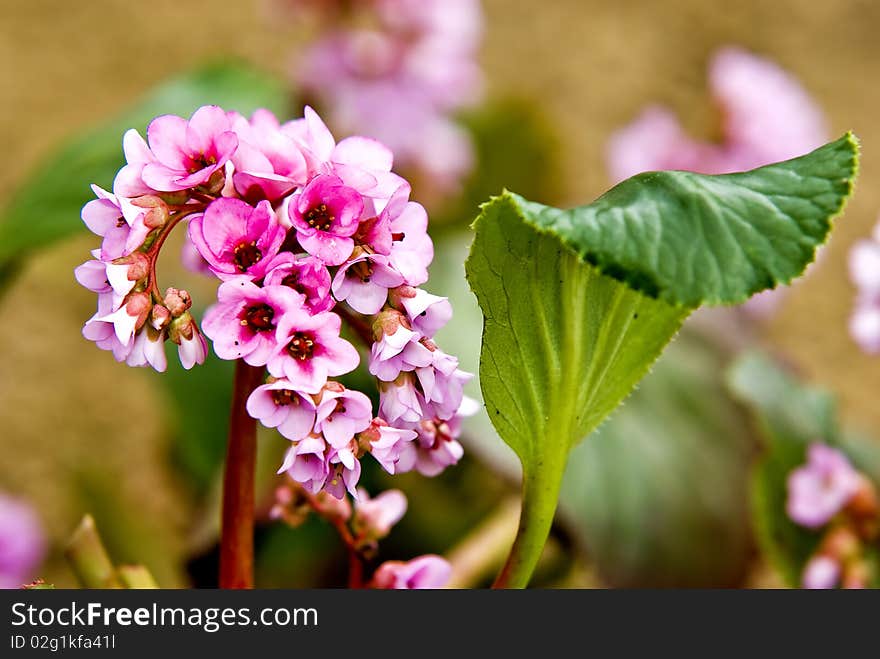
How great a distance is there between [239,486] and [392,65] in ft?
2.03

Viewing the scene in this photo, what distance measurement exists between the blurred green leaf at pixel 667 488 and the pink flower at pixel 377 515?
275mm

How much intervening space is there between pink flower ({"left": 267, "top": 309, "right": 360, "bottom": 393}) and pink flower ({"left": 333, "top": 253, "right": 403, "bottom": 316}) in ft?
0.04

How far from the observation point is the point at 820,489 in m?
0.65

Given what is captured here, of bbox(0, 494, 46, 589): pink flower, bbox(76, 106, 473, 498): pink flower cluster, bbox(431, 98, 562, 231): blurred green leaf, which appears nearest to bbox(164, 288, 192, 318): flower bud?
bbox(76, 106, 473, 498): pink flower cluster

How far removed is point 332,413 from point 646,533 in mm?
446

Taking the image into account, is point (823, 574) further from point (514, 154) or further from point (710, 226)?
point (514, 154)

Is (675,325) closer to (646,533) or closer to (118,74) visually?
(646,533)

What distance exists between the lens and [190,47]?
1350 millimetres

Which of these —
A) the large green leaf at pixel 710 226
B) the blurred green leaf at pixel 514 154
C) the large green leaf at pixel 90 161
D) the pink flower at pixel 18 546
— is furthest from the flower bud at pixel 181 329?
the blurred green leaf at pixel 514 154

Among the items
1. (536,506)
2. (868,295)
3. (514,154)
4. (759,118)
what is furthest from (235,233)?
(514,154)

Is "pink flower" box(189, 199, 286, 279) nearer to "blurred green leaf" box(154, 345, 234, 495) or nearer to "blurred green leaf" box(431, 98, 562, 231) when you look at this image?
"blurred green leaf" box(154, 345, 234, 495)

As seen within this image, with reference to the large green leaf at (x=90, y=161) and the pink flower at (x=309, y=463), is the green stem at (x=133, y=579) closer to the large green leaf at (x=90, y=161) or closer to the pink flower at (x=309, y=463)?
the pink flower at (x=309, y=463)

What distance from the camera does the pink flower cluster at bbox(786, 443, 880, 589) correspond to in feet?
2.05

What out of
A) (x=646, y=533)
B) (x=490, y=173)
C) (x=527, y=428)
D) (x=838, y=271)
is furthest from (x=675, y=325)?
(x=838, y=271)
